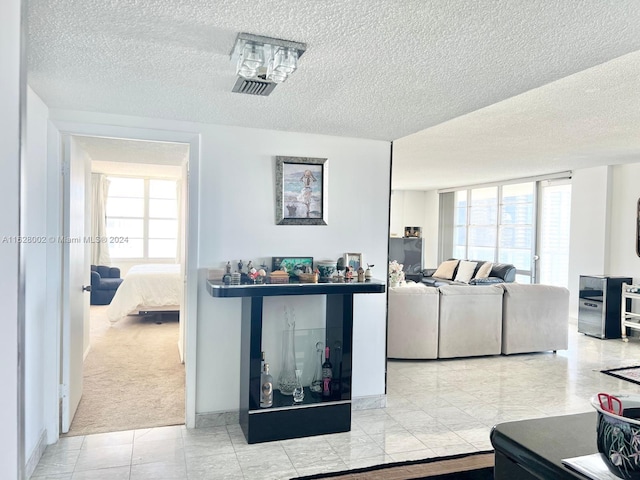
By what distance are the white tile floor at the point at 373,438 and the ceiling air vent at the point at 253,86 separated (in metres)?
2.15

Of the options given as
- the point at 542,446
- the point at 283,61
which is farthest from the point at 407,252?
the point at 542,446

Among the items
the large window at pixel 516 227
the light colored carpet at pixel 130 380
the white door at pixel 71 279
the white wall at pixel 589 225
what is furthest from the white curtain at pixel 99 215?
the white wall at pixel 589 225

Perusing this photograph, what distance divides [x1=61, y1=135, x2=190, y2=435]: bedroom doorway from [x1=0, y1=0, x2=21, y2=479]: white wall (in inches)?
81.0

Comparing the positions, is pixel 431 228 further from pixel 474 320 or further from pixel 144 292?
pixel 144 292

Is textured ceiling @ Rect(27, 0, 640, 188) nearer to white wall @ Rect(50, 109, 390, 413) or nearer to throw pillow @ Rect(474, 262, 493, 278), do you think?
white wall @ Rect(50, 109, 390, 413)

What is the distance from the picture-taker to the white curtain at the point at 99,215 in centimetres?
870

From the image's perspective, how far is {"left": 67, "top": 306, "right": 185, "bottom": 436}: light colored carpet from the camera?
3.37 metres

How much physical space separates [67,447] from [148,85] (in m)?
2.33

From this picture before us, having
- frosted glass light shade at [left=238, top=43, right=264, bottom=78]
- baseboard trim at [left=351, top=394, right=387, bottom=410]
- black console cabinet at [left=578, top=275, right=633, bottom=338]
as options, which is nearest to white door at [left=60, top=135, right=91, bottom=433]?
frosted glass light shade at [left=238, top=43, right=264, bottom=78]

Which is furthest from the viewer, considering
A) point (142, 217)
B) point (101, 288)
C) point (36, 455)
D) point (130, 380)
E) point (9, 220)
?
point (142, 217)

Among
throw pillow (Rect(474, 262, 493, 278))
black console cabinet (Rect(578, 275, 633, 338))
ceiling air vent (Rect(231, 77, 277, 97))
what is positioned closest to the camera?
ceiling air vent (Rect(231, 77, 277, 97))

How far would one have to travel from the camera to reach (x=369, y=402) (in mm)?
3662

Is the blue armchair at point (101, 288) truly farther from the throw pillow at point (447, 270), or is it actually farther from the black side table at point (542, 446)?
the black side table at point (542, 446)

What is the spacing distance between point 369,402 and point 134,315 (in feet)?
16.0
